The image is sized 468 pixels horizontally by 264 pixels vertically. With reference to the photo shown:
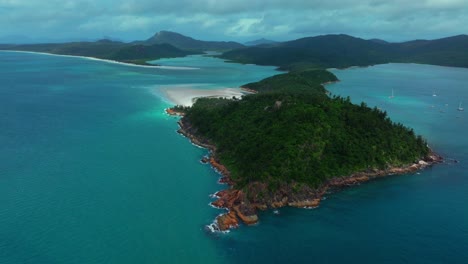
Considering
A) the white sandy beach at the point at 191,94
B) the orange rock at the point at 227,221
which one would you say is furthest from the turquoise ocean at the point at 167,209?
the white sandy beach at the point at 191,94

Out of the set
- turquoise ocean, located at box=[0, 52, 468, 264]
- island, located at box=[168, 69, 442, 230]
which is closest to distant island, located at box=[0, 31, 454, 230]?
island, located at box=[168, 69, 442, 230]

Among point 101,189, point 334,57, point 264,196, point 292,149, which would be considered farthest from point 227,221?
point 334,57

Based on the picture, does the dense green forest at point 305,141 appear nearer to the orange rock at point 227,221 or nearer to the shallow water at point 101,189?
the orange rock at point 227,221

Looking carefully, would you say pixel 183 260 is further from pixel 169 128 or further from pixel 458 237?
pixel 169 128

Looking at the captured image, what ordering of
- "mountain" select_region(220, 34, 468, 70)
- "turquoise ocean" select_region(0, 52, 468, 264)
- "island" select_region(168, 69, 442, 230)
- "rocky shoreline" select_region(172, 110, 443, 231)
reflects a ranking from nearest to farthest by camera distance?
"turquoise ocean" select_region(0, 52, 468, 264)
"rocky shoreline" select_region(172, 110, 443, 231)
"island" select_region(168, 69, 442, 230)
"mountain" select_region(220, 34, 468, 70)

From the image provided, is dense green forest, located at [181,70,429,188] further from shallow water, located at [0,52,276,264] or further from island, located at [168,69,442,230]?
shallow water, located at [0,52,276,264]

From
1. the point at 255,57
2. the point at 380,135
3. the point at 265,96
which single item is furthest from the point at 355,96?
the point at 255,57
